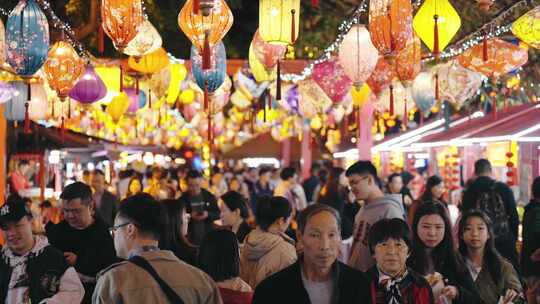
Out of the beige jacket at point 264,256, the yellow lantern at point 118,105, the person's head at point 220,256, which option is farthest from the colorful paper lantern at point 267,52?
the person's head at point 220,256

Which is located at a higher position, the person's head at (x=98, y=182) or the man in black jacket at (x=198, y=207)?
the person's head at (x=98, y=182)

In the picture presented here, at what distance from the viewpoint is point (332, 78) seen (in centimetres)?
1057

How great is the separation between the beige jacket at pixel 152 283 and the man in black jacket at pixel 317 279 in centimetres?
33

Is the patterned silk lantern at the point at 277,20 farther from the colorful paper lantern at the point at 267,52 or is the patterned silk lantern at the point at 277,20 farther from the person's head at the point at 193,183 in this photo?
the person's head at the point at 193,183

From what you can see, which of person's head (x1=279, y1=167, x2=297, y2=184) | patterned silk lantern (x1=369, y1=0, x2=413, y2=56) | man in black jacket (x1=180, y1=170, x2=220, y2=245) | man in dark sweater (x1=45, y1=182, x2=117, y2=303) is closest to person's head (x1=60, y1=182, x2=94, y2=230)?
man in dark sweater (x1=45, y1=182, x2=117, y2=303)

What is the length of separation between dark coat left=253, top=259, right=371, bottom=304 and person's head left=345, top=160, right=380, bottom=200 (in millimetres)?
2848

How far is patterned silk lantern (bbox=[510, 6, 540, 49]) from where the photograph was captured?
8.42 m

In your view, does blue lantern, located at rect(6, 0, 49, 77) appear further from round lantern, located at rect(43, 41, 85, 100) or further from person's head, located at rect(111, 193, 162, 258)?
person's head, located at rect(111, 193, 162, 258)

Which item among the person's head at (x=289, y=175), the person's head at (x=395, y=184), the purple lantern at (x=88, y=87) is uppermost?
the purple lantern at (x=88, y=87)

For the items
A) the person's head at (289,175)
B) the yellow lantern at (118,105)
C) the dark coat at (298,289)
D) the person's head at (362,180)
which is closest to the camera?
the dark coat at (298,289)

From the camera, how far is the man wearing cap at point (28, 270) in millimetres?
4980

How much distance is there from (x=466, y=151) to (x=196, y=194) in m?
8.36

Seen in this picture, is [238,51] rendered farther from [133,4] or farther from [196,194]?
[133,4]

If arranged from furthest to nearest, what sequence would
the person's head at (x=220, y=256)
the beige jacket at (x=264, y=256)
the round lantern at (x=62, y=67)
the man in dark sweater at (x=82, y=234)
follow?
the round lantern at (x=62, y=67)
the man in dark sweater at (x=82, y=234)
the beige jacket at (x=264, y=256)
the person's head at (x=220, y=256)
